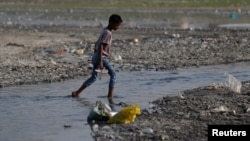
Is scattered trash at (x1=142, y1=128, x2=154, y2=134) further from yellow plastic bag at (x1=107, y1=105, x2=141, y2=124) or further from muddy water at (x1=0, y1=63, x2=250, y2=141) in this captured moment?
muddy water at (x1=0, y1=63, x2=250, y2=141)

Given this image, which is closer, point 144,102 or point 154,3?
point 144,102

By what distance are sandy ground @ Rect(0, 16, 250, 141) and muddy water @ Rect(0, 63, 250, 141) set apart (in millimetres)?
606

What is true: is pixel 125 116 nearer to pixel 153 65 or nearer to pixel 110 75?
pixel 110 75

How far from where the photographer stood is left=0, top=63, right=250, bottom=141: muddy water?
1044 cm

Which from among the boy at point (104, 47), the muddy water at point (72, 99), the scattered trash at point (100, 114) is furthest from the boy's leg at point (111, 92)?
the scattered trash at point (100, 114)

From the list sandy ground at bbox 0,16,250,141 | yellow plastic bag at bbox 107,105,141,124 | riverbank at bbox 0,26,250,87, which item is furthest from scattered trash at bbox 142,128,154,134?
riverbank at bbox 0,26,250,87

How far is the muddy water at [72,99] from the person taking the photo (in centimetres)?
1044

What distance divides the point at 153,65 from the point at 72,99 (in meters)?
5.49

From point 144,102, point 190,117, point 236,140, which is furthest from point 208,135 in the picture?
point 144,102

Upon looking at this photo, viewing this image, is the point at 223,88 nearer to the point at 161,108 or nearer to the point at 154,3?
the point at 161,108

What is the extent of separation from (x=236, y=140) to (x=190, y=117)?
2.46 m

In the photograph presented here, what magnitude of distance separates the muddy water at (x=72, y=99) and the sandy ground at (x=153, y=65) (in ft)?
1.99

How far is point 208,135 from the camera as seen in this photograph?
29.5 ft

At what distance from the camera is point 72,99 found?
13.5 m
